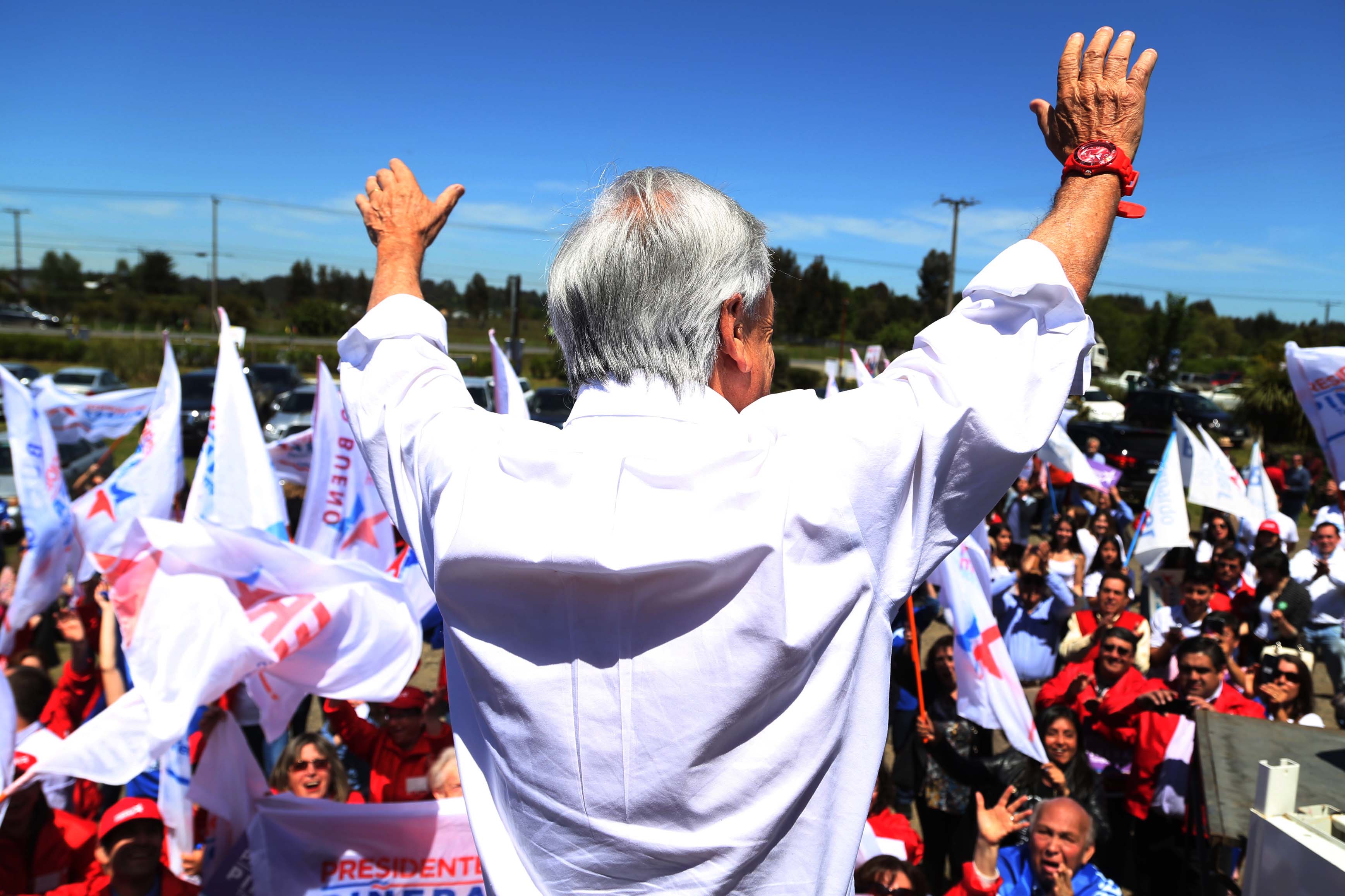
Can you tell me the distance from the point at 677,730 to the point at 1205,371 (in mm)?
61512

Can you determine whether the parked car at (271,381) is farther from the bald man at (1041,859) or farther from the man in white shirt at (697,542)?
the man in white shirt at (697,542)

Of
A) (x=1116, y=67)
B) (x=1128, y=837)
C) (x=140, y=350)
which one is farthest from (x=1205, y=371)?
(x=1116, y=67)

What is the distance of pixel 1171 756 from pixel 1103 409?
86.6 feet

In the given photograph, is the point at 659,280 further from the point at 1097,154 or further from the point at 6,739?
the point at 6,739

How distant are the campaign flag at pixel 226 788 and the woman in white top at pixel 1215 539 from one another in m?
8.05

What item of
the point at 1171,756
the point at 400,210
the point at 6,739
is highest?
the point at 400,210

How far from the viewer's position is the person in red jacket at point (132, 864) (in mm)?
3352

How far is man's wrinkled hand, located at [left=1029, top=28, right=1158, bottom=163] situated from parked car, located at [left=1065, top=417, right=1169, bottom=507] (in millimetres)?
15531

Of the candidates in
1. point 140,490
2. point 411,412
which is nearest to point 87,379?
point 140,490

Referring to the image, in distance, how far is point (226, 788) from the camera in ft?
12.1

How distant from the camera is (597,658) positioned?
0.98 meters

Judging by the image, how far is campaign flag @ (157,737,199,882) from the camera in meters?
3.75

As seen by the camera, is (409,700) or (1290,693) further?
(1290,693)

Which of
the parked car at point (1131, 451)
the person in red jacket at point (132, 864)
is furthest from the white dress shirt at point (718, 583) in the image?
the parked car at point (1131, 451)
